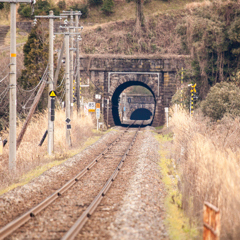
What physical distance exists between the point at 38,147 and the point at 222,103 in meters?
9.65

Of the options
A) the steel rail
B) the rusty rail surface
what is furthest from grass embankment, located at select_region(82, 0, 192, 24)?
the rusty rail surface

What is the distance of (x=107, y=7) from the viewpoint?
63.5m

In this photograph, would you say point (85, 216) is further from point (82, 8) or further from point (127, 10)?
point (127, 10)

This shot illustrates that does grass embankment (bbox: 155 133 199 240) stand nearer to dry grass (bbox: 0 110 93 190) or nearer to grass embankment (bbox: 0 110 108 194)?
grass embankment (bbox: 0 110 108 194)

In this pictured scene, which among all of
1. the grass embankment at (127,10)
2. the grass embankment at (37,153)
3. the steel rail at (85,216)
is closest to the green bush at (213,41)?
the grass embankment at (37,153)

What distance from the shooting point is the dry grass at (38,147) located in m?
12.4

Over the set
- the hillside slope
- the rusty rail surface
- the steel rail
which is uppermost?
the hillside slope

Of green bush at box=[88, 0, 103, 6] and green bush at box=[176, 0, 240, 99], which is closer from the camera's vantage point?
green bush at box=[176, 0, 240, 99]

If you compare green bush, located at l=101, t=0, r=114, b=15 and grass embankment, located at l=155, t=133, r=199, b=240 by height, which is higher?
green bush, located at l=101, t=0, r=114, b=15

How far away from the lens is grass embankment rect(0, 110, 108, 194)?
1125 centimetres

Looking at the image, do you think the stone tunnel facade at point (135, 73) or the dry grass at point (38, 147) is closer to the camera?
the dry grass at point (38, 147)

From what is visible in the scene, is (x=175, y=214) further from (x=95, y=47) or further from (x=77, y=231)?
(x=95, y=47)

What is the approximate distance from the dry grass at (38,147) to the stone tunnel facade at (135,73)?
29.7 feet

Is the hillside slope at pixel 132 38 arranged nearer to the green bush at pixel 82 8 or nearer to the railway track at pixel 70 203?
the green bush at pixel 82 8
